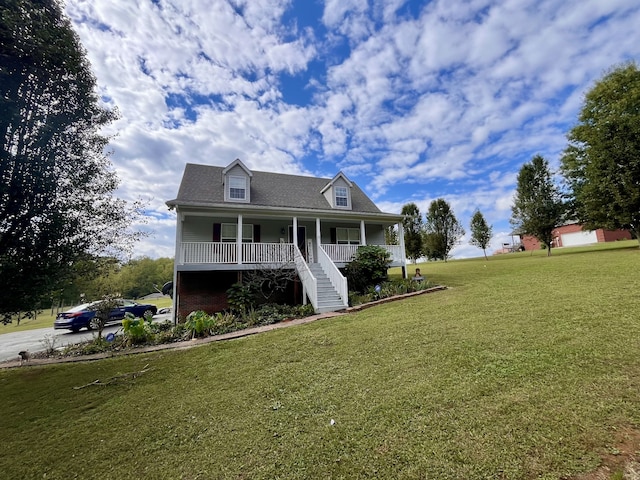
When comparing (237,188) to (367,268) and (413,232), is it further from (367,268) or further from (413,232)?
(413,232)

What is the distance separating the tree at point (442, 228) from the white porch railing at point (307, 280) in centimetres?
2020

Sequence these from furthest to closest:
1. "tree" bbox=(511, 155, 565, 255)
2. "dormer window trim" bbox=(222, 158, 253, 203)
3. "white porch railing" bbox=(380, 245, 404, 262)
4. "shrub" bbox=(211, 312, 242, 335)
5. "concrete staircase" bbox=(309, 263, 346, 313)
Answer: "tree" bbox=(511, 155, 565, 255) < "white porch railing" bbox=(380, 245, 404, 262) < "dormer window trim" bbox=(222, 158, 253, 203) < "concrete staircase" bbox=(309, 263, 346, 313) < "shrub" bbox=(211, 312, 242, 335)

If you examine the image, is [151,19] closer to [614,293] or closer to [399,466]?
[399,466]

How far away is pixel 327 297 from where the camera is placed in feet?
35.0

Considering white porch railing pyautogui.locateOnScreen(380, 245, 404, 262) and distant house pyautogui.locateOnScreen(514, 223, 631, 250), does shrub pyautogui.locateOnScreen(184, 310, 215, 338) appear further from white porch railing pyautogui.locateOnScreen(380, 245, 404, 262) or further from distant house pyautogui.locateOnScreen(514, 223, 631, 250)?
distant house pyautogui.locateOnScreen(514, 223, 631, 250)

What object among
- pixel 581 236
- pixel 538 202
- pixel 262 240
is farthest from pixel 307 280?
pixel 581 236

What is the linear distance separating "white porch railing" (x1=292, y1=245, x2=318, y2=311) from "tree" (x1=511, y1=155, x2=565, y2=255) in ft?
68.5

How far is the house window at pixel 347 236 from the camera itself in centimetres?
1574

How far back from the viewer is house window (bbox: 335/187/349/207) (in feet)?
51.8

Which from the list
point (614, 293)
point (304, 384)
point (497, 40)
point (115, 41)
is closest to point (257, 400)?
point (304, 384)

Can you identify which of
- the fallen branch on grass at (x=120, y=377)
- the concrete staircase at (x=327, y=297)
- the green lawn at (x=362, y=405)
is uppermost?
the concrete staircase at (x=327, y=297)

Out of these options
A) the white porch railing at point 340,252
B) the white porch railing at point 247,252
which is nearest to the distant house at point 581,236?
the white porch railing at point 340,252

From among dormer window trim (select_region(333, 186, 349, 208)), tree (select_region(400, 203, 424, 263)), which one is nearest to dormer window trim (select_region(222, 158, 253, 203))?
dormer window trim (select_region(333, 186, 349, 208))

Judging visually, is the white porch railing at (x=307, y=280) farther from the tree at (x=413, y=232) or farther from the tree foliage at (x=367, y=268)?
the tree at (x=413, y=232)
